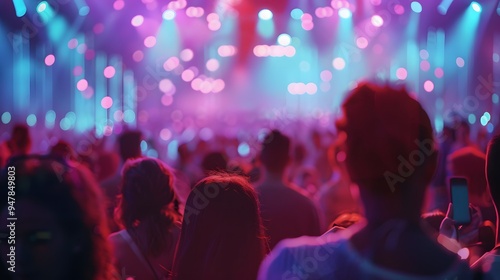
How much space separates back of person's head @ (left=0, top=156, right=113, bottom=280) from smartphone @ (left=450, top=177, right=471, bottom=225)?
1.49 metres

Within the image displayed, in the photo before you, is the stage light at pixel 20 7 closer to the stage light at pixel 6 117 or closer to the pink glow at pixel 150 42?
the stage light at pixel 6 117

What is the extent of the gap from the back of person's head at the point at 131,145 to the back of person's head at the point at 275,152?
3.79ft

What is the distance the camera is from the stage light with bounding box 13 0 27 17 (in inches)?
429

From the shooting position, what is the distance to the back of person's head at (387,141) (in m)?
1.80

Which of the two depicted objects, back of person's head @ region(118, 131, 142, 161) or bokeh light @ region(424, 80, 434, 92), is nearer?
back of person's head @ region(118, 131, 142, 161)

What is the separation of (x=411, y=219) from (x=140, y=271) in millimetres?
1601

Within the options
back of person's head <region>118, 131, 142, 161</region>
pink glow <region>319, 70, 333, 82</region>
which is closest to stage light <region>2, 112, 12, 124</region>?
back of person's head <region>118, 131, 142, 161</region>

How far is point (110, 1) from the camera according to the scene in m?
16.9

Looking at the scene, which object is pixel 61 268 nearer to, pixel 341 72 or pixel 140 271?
pixel 140 271

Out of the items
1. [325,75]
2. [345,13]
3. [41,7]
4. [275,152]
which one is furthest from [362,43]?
[275,152]

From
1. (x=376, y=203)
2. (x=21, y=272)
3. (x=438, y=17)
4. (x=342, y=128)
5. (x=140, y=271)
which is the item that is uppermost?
(x=438, y=17)

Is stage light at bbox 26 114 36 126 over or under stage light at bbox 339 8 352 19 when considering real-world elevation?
under

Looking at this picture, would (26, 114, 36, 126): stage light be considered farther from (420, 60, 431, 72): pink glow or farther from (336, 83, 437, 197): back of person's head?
(336, 83, 437, 197): back of person's head

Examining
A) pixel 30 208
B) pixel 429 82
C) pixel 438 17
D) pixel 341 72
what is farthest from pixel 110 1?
pixel 30 208
